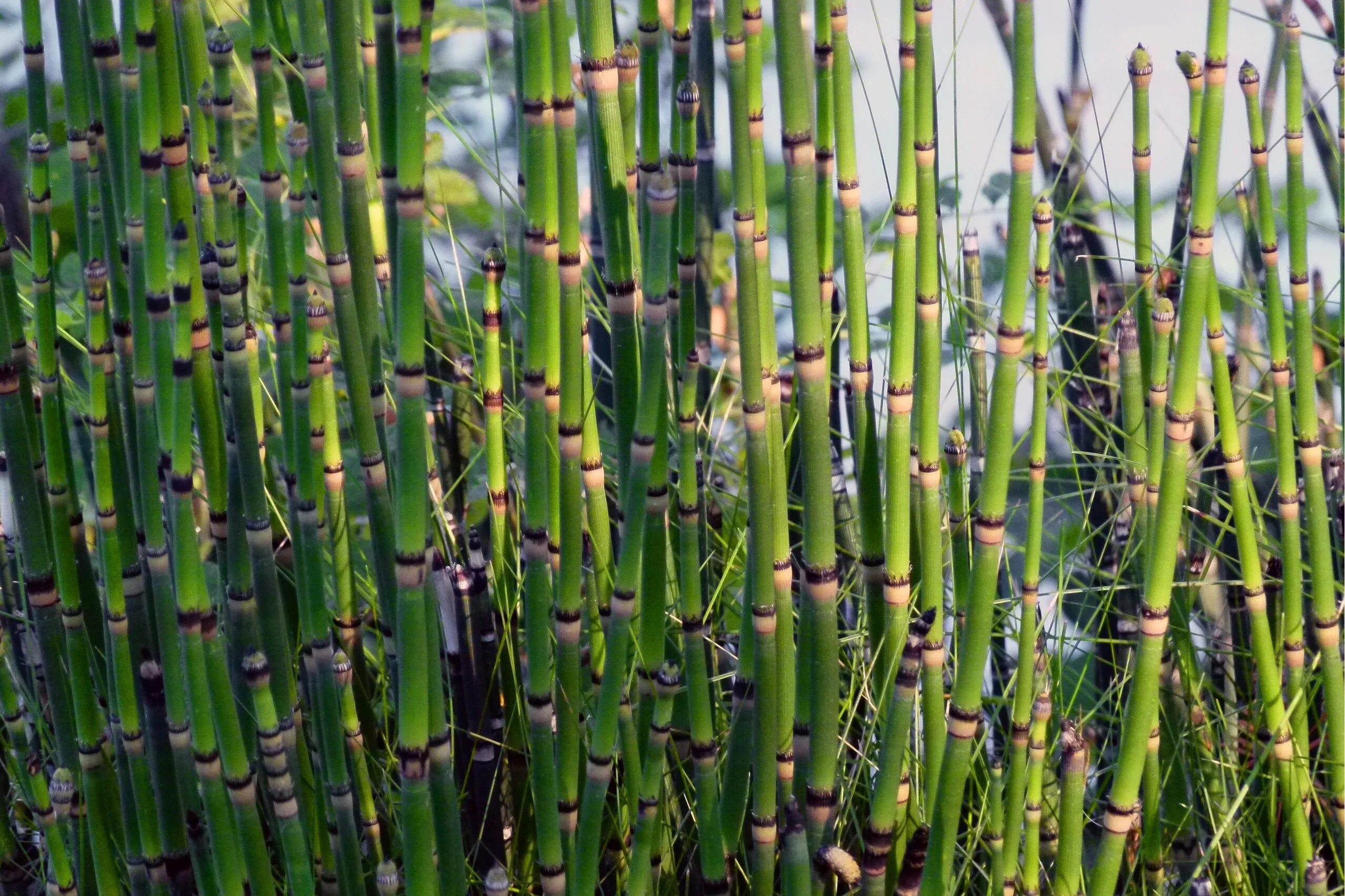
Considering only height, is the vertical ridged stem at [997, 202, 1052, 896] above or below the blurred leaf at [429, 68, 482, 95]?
below

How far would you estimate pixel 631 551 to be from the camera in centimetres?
60

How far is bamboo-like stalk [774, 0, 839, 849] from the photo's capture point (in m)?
0.54

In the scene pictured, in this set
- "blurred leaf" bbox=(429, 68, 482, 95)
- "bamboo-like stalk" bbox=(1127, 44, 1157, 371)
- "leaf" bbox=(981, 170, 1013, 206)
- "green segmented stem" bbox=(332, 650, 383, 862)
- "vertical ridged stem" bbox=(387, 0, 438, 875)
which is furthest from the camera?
"blurred leaf" bbox=(429, 68, 482, 95)

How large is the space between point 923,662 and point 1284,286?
49.5 inches

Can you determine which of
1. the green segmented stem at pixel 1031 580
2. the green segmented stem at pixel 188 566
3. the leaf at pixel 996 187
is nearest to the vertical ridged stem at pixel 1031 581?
the green segmented stem at pixel 1031 580

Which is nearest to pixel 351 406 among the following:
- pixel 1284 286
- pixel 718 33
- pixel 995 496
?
pixel 995 496

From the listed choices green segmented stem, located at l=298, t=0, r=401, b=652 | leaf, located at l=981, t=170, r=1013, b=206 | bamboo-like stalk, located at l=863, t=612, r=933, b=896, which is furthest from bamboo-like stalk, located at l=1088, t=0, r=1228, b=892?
leaf, located at l=981, t=170, r=1013, b=206

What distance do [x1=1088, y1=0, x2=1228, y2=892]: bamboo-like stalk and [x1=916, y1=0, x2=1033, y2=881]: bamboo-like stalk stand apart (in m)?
0.08

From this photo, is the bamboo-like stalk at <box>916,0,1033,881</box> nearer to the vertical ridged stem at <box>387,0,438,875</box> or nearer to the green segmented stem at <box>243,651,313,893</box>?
the vertical ridged stem at <box>387,0,438,875</box>

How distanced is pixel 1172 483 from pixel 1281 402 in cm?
18

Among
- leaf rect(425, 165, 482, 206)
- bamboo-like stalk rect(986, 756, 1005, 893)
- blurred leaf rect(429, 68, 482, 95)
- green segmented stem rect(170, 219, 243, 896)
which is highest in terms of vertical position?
blurred leaf rect(429, 68, 482, 95)

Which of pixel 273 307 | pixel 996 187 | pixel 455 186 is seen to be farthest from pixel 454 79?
pixel 273 307

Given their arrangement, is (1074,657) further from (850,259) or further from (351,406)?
(351,406)

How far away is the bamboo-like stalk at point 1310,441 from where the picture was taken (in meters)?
0.73
